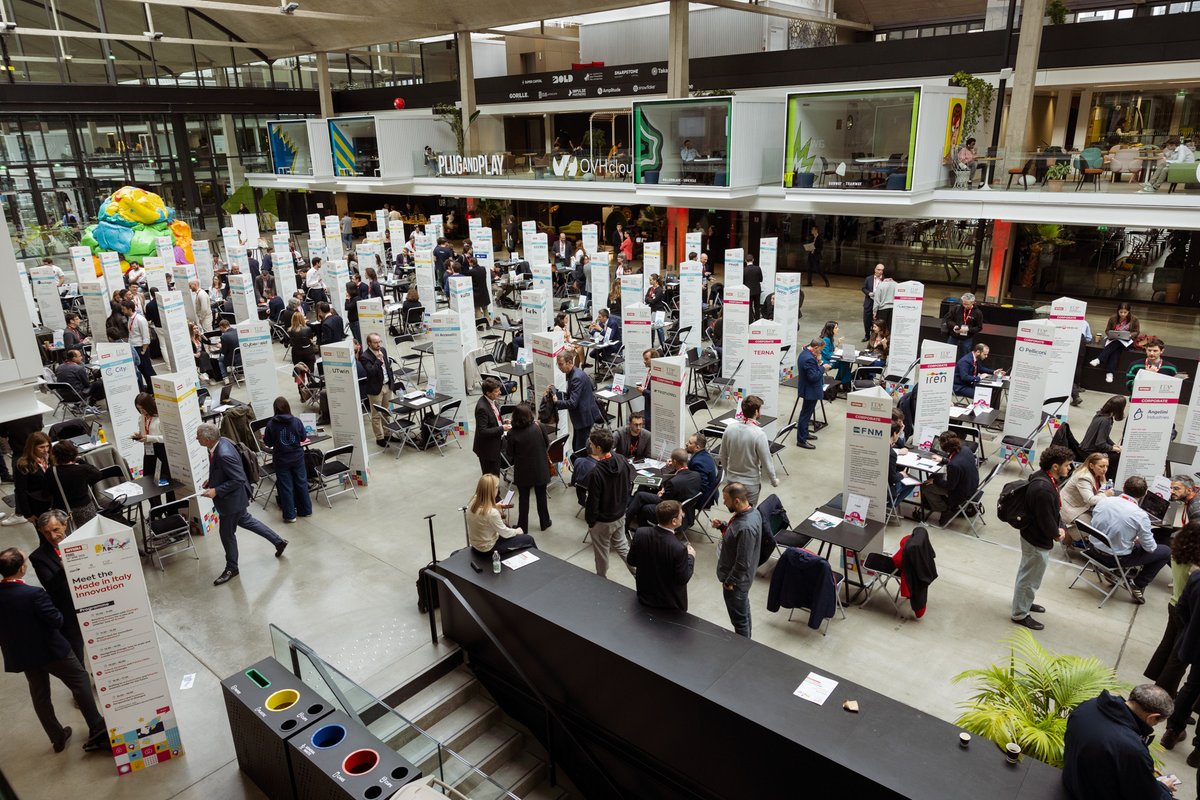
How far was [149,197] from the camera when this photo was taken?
21.7 m

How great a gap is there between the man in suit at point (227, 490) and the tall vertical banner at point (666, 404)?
4.31m

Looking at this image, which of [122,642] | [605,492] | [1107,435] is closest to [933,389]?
[1107,435]

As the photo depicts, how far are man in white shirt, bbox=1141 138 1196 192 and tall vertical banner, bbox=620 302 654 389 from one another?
365 inches

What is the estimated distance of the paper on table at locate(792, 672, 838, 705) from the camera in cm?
456

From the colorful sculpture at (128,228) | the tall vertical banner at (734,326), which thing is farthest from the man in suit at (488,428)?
the colorful sculpture at (128,228)

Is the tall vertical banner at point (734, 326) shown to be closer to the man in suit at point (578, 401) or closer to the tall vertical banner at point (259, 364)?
the man in suit at point (578, 401)

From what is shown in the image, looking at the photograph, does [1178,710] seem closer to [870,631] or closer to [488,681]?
[870,631]

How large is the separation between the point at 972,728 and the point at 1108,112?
1991 cm

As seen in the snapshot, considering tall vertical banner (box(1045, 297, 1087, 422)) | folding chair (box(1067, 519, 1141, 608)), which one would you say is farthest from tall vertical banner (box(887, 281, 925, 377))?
folding chair (box(1067, 519, 1141, 608))

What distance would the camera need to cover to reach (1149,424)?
8094 millimetres

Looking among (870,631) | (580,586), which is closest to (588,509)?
(580,586)

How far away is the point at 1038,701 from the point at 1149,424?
5.00 meters

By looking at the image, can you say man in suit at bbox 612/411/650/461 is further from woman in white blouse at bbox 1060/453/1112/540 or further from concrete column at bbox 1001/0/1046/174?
concrete column at bbox 1001/0/1046/174

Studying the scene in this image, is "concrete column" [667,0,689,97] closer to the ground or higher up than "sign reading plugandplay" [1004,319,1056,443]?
higher up
